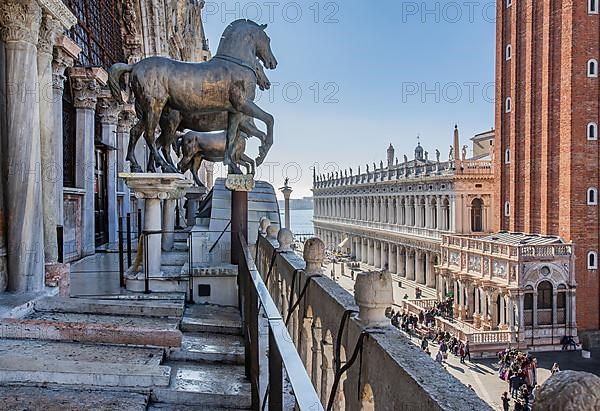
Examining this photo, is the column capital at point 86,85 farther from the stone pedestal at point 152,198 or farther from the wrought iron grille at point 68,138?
the stone pedestal at point 152,198

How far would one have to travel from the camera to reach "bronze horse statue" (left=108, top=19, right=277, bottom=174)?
6.40 meters

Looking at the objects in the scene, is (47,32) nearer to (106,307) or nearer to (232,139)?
(232,139)

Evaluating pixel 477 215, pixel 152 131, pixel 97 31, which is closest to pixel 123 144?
pixel 97 31

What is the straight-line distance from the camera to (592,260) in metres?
27.0

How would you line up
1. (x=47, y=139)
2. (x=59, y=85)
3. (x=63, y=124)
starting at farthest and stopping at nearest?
(x=63, y=124)
(x=59, y=85)
(x=47, y=139)

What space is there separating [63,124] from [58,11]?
16.2 feet

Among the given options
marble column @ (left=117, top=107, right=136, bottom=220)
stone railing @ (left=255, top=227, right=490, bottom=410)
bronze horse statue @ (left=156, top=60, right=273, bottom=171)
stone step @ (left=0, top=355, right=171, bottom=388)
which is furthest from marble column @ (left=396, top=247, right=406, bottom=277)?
stone step @ (left=0, top=355, right=171, bottom=388)

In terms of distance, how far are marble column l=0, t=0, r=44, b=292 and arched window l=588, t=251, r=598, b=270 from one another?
27044 mm

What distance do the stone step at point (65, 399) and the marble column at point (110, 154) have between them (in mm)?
10324

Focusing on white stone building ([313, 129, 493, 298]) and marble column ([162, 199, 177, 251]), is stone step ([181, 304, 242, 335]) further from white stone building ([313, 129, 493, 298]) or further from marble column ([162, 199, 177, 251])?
white stone building ([313, 129, 493, 298])

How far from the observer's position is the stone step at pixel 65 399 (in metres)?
3.20

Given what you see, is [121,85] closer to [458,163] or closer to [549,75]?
[549,75]

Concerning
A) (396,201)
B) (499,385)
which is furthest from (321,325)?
(396,201)

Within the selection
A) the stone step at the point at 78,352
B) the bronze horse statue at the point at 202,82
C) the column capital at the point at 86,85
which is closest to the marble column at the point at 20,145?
the bronze horse statue at the point at 202,82
